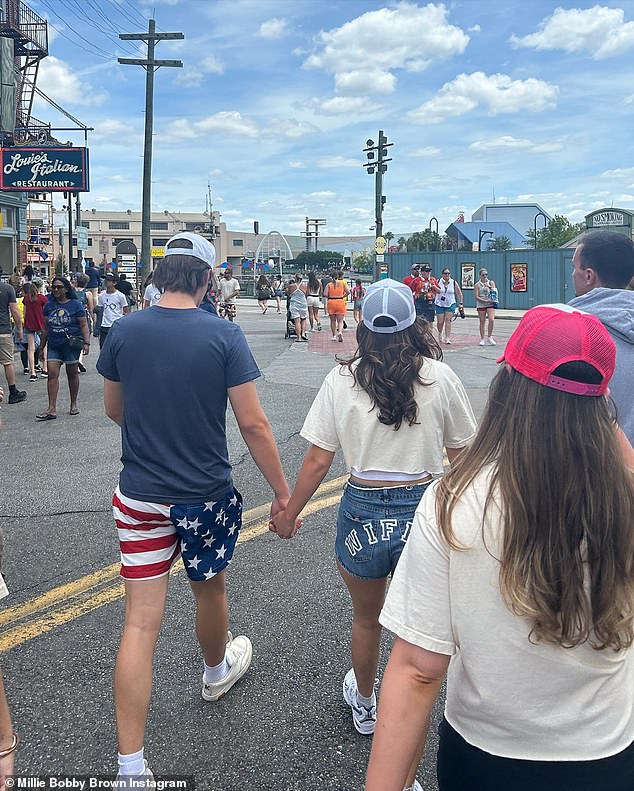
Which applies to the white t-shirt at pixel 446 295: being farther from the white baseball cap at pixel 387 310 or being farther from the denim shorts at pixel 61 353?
the white baseball cap at pixel 387 310

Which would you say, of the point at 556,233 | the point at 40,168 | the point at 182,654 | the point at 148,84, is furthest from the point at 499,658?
the point at 556,233

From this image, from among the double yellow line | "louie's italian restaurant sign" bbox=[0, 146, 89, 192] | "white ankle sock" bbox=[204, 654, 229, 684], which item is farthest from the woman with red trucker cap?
"louie's italian restaurant sign" bbox=[0, 146, 89, 192]

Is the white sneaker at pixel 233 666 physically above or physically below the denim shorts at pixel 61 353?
below

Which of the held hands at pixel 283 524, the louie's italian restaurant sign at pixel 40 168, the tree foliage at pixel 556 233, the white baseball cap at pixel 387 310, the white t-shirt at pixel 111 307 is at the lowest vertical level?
the held hands at pixel 283 524

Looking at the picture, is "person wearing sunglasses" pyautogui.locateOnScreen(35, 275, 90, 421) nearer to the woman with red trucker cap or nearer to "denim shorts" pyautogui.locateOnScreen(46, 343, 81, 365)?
"denim shorts" pyautogui.locateOnScreen(46, 343, 81, 365)

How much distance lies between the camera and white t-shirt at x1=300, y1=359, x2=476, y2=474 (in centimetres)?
269

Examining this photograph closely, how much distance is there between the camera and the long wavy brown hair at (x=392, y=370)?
8.72 ft

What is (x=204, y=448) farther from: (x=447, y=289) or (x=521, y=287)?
(x=521, y=287)

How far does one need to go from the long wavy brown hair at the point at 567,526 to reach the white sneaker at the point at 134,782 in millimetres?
1737

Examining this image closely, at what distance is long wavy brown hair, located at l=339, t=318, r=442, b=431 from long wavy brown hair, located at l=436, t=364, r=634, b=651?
1.27 metres

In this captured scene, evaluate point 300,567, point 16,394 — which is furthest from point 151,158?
point 300,567

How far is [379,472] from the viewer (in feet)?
8.85

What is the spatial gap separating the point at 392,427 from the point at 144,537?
Result: 103cm

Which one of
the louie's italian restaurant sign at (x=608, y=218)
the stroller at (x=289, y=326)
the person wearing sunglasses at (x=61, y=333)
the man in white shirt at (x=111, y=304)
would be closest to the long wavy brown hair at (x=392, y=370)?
the person wearing sunglasses at (x=61, y=333)
